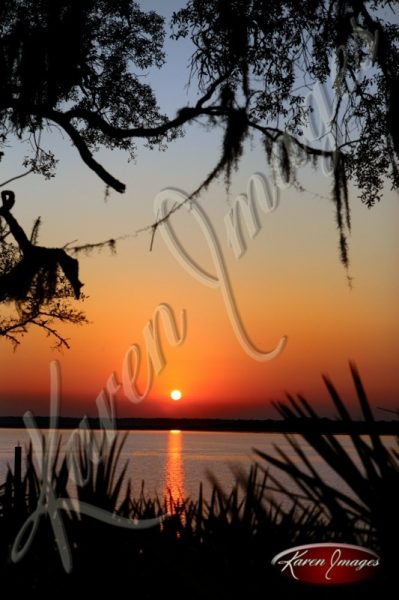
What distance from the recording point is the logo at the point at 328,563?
231cm

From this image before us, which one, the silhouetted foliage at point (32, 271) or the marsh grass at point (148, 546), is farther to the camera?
the silhouetted foliage at point (32, 271)

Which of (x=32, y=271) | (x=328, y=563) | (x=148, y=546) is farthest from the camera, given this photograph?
(x=32, y=271)

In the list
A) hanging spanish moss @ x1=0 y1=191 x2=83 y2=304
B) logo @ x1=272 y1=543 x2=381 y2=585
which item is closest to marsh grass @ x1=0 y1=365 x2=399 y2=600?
logo @ x1=272 y1=543 x2=381 y2=585

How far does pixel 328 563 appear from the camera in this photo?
8.44 feet

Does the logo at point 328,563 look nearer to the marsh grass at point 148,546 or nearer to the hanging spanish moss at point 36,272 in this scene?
the marsh grass at point 148,546

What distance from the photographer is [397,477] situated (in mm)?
1640

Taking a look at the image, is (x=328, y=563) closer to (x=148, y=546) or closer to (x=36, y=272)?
(x=148, y=546)

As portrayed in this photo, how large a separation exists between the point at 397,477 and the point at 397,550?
0.16 m

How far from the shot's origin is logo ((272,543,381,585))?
91.0 inches

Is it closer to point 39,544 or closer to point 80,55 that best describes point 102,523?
point 39,544

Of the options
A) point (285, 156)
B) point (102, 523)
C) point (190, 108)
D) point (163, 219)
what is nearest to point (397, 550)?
point (102, 523)

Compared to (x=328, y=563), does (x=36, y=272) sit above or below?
above

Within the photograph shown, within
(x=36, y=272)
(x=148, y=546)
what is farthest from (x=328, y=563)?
(x=36, y=272)

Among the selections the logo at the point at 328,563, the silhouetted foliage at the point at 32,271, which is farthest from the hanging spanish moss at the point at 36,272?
the logo at the point at 328,563
